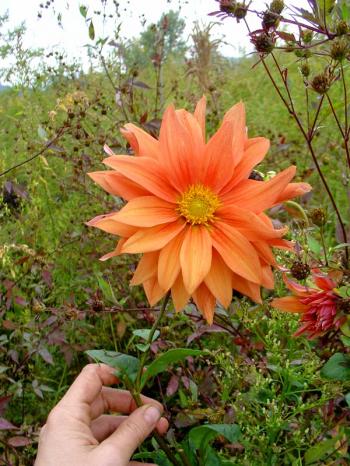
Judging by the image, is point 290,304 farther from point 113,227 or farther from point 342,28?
point 342,28

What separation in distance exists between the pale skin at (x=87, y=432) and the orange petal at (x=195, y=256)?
386mm

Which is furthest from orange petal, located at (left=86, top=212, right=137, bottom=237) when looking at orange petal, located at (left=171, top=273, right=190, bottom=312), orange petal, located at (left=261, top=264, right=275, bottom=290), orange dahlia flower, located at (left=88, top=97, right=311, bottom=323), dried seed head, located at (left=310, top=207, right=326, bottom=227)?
dried seed head, located at (left=310, top=207, right=326, bottom=227)

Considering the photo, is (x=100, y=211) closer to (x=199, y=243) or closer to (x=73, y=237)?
(x=73, y=237)

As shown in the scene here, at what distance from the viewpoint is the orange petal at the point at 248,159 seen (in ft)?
2.85

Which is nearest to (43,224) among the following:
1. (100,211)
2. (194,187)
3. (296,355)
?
(100,211)

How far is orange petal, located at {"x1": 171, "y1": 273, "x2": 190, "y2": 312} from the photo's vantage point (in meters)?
0.84

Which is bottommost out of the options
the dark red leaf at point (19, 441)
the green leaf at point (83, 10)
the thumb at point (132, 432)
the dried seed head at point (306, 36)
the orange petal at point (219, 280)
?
the dark red leaf at point (19, 441)

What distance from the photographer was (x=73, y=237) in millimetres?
2170

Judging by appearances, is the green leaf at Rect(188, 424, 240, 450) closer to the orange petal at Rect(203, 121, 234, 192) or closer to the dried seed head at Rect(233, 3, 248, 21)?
the orange petal at Rect(203, 121, 234, 192)

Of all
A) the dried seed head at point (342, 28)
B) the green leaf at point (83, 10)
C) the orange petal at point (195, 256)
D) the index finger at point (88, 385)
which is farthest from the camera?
the green leaf at point (83, 10)

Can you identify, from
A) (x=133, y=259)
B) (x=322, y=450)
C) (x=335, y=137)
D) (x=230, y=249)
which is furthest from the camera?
(x=335, y=137)

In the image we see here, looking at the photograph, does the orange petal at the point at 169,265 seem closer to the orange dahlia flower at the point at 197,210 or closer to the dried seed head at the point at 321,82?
the orange dahlia flower at the point at 197,210

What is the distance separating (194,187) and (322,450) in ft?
2.05

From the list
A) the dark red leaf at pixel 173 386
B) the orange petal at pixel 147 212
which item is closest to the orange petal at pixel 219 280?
the orange petal at pixel 147 212
